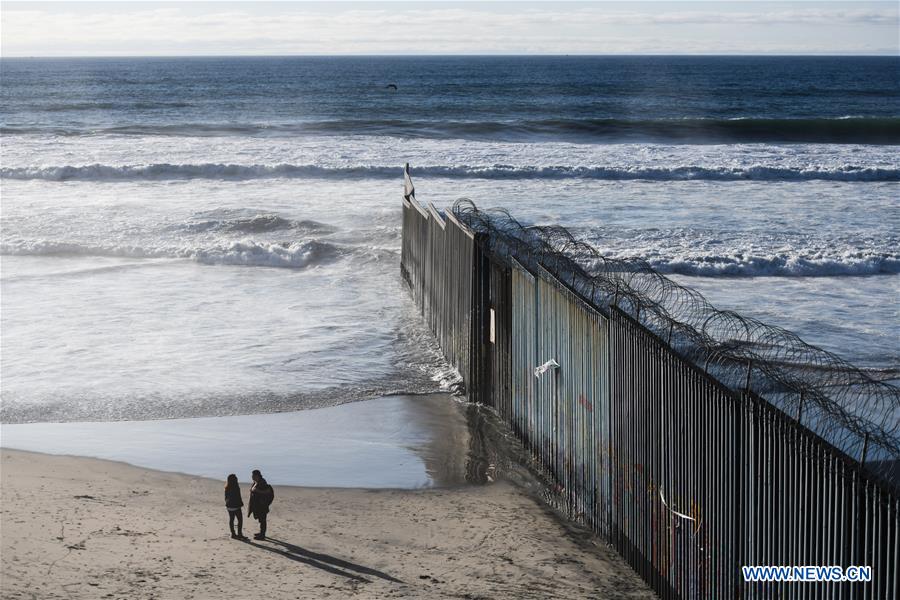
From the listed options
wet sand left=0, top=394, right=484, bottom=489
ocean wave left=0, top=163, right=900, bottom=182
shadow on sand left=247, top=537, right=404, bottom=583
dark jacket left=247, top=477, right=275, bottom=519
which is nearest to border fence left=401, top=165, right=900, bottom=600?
wet sand left=0, top=394, right=484, bottom=489

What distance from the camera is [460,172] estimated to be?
119ft

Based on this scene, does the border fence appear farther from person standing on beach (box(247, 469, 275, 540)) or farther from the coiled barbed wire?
person standing on beach (box(247, 469, 275, 540))

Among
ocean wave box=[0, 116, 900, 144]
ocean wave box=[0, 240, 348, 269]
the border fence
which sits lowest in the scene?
ocean wave box=[0, 240, 348, 269]

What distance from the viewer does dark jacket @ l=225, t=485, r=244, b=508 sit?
8062 mm

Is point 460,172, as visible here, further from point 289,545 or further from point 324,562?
point 324,562

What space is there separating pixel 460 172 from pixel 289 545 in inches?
1144

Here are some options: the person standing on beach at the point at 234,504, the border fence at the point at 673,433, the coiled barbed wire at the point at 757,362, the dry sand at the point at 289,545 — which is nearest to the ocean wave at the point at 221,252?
the coiled barbed wire at the point at 757,362

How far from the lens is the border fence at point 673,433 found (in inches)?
196

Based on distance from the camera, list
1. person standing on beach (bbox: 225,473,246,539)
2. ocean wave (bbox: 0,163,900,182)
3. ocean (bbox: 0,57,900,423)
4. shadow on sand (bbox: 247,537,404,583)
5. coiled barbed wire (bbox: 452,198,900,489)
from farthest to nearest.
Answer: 1. ocean wave (bbox: 0,163,900,182)
2. ocean (bbox: 0,57,900,423)
3. person standing on beach (bbox: 225,473,246,539)
4. shadow on sand (bbox: 247,537,404,583)
5. coiled barbed wire (bbox: 452,198,900,489)

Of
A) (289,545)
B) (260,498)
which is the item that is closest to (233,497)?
(260,498)

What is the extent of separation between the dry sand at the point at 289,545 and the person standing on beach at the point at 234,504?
12 cm

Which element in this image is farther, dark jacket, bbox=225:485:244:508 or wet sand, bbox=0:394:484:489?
wet sand, bbox=0:394:484:489

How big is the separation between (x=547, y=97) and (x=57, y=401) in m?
80.4

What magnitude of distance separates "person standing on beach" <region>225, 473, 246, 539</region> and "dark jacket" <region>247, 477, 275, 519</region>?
104 mm
